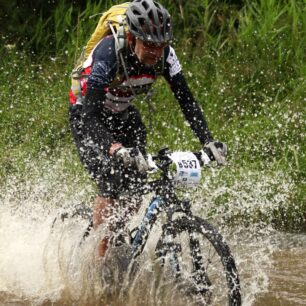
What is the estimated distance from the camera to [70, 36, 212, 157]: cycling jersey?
4.48 meters

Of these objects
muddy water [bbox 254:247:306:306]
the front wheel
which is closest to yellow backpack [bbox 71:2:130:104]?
the front wheel

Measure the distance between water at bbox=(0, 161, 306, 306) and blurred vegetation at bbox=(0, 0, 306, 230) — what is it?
1.60 feet

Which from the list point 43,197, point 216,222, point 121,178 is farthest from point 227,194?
point 121,178

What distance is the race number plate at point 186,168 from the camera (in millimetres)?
4266

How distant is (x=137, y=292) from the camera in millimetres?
4656

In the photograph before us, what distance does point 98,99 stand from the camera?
4488mm

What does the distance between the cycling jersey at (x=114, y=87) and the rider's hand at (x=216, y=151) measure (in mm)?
157

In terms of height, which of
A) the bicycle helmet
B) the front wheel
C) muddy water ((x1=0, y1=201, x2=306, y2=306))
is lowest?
muddy water ((x1=0, y1=201, x2=306, y2=306))

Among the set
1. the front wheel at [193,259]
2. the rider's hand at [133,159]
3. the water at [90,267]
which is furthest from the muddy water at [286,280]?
the rider's hand at [133,159]

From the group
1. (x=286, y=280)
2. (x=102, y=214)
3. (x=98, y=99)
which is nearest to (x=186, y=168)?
(x=98, y=99)

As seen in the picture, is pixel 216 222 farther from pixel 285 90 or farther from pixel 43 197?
pixel 285 90

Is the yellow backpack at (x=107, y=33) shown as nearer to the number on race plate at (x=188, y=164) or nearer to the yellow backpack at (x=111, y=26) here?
the yellow backpack at (x=111, y=26)

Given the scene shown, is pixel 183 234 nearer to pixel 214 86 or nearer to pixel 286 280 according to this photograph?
pixel 286 280

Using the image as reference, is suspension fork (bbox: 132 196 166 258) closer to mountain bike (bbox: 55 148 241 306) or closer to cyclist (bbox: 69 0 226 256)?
mountain bike (bbox: 55 148 241 306)
